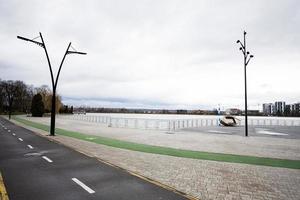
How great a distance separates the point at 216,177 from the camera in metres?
9.05

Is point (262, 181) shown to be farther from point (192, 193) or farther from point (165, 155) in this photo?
point (165, 155)

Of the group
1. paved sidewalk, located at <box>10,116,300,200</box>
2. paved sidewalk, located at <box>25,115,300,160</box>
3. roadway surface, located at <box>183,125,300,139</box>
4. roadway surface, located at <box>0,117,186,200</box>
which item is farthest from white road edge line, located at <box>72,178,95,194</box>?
roadway surface, located at <box>183,125,300,139</box>

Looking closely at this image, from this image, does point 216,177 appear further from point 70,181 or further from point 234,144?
point 234,144

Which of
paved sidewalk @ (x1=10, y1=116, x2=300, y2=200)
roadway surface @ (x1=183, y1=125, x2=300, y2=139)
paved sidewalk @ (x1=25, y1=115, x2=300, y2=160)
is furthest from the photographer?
roadway surface @ (x1=183, y1=125, x2=300, y2=139)

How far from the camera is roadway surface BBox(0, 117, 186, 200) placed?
23.1 ft

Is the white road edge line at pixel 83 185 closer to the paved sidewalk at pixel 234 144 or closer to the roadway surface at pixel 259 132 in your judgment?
the paved sidewalk at pixel 234 144

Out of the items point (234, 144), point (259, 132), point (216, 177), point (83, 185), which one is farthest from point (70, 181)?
point (259, 132)

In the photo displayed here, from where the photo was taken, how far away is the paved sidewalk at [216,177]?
7332 millimetres

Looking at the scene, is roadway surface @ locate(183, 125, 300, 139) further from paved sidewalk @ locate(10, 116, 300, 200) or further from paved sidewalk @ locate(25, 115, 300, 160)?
paved sidewalk @ locate(10, 116, 300, 200)

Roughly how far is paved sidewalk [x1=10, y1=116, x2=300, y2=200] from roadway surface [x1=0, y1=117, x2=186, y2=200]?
0.81m

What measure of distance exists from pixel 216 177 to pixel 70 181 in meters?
4.75

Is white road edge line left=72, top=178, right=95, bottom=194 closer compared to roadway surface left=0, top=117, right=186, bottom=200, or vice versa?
roadway surface left=0, top=117, right=186, bottom=200

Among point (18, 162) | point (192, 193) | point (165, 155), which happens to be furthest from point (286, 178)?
point (18, 162)

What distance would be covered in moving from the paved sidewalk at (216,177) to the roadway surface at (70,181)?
2.67 feet
